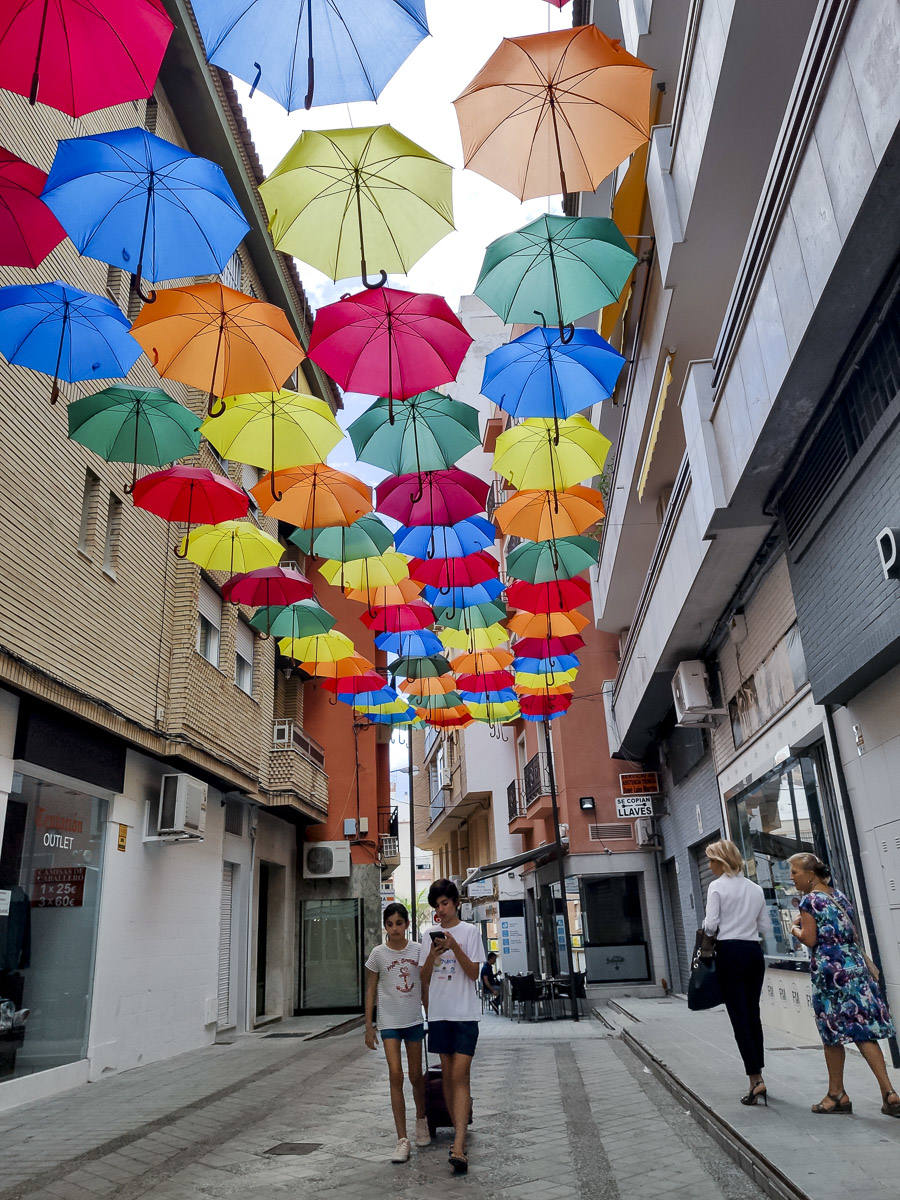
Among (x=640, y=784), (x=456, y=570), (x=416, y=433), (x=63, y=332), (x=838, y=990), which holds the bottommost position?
(x=838, y=990)

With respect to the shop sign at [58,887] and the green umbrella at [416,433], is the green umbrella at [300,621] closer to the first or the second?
the green umbrella at [416,433]

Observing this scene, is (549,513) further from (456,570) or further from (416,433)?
(416,433)

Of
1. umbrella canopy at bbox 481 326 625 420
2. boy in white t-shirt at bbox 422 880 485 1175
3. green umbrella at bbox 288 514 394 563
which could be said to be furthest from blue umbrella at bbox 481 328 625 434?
boy in white t-shirt at bbox 422 880 485 1175

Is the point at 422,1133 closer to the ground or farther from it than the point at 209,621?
closer to the ground

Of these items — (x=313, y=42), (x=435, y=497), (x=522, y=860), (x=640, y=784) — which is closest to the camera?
(x=313, y=42)

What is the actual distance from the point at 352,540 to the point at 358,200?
5350 mm

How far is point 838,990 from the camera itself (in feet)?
19.8

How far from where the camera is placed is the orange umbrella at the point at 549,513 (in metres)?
11.5

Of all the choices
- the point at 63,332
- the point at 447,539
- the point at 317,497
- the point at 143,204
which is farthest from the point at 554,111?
the point at 447,539

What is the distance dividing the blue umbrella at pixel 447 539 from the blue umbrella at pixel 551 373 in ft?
8.95

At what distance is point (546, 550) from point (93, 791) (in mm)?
6656

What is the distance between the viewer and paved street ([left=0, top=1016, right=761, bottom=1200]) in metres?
5.46

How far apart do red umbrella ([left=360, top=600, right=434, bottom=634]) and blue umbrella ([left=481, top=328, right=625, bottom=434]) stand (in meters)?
5.61

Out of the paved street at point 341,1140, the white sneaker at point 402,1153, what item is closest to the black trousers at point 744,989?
the paved street at point 341,1140
